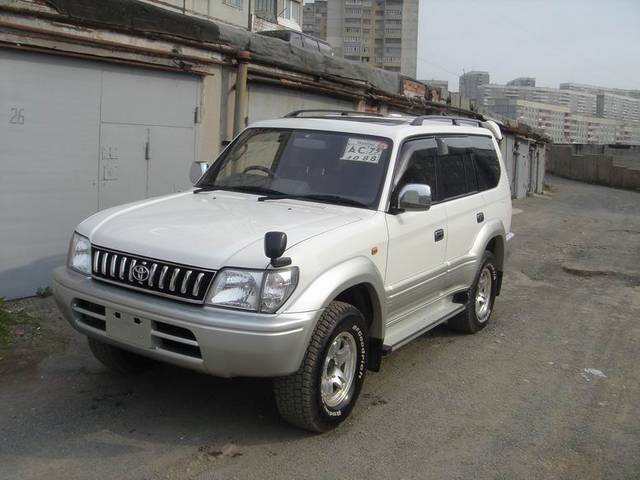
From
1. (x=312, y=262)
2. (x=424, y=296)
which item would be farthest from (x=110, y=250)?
(x=424, y=296)

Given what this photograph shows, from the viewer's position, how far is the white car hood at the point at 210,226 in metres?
3.71

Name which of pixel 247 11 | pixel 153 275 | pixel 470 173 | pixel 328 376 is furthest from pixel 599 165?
pixel 153 275

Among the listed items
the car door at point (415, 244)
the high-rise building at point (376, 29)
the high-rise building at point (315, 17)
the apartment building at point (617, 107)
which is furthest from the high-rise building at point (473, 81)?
the car door at point (415, 244)

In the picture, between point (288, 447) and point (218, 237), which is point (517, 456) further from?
point (218, 237)

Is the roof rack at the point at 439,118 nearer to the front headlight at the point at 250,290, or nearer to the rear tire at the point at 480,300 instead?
the rear tire at the point at 480,300

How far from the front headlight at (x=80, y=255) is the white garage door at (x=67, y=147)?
2549 mm

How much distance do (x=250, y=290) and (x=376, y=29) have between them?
373 ft

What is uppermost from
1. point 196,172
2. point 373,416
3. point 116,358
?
point 196,172

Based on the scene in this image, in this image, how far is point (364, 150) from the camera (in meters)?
4.94

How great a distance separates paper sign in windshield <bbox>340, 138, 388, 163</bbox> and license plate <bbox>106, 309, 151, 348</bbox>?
1948 mm

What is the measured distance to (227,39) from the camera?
8.66 meters

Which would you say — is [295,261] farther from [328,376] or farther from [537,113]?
[537,113]

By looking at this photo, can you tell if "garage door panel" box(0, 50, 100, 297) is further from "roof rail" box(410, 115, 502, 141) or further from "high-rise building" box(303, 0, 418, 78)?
"high-rise building" box(303, 0, 418, 78)

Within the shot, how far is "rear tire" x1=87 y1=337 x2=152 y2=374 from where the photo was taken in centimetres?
467
